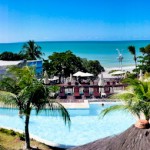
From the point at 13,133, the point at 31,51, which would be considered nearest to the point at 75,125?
the point at 13,133

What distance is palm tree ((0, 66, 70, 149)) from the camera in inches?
357

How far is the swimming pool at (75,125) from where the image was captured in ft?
40.6

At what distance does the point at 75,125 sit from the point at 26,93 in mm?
5631

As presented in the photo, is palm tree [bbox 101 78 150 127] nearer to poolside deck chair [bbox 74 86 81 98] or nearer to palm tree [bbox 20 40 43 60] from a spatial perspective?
poolside deck chair [bbox 74 86 81 98]

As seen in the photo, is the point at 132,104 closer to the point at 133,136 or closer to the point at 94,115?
the point at 133,136

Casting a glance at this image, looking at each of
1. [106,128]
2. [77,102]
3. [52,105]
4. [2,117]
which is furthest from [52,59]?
[52,105]

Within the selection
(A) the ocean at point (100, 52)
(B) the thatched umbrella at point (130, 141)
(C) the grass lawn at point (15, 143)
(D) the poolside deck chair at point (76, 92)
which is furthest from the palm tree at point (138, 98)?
(A) the ocean at point (100, 52)

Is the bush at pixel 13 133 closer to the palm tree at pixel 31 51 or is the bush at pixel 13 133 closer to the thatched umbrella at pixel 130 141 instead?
the thatched umbrella at pixel 130 141

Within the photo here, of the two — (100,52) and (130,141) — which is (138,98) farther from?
(100,52)

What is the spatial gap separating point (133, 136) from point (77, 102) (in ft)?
43.7

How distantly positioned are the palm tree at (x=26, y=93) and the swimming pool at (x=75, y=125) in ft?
9.18

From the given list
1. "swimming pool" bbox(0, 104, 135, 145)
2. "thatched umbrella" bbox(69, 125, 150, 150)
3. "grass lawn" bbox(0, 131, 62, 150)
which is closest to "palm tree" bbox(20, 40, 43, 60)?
"swimming pool" bbox(0, 104, 135, 145)

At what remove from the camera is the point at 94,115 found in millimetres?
16078

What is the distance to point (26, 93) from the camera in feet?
29.7
